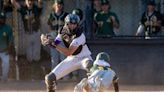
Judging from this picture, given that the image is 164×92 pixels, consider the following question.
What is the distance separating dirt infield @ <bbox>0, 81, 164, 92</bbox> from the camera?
1305cm

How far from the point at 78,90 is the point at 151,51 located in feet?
15.8

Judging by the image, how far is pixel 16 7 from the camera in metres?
14.8

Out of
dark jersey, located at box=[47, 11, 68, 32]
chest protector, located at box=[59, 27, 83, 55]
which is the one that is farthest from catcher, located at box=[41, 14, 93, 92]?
dark jersey, located at box=[47, 11, 68, 32]

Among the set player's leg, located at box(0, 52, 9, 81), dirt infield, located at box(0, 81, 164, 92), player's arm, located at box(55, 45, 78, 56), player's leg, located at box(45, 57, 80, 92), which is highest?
player's arm, located at box(55, 45, 78, 56)

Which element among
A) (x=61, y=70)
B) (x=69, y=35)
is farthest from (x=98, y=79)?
(x=69, y=35)

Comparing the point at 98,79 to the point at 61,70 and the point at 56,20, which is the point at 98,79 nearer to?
the point at 61,70

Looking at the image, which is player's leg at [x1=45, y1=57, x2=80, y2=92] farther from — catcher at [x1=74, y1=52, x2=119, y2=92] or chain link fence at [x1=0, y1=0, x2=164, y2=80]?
chain link fence at [x1=0, y1=0, x2=164, y2=80]

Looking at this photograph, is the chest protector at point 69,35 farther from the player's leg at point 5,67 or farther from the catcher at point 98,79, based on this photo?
the player's leg at point 5,67

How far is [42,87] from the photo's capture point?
13.4m

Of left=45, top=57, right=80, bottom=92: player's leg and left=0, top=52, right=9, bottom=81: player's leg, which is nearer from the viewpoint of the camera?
left=45, top=57, right=80, bottom=92: player's leg

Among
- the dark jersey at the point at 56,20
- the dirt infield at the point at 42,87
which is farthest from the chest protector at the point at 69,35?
the dark jersey at the point at 56,20

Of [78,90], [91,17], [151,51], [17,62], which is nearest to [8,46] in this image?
[17,62]

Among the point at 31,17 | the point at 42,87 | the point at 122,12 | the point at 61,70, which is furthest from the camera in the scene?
the point at 122,12

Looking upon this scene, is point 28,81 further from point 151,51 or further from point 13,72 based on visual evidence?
point 151,51
